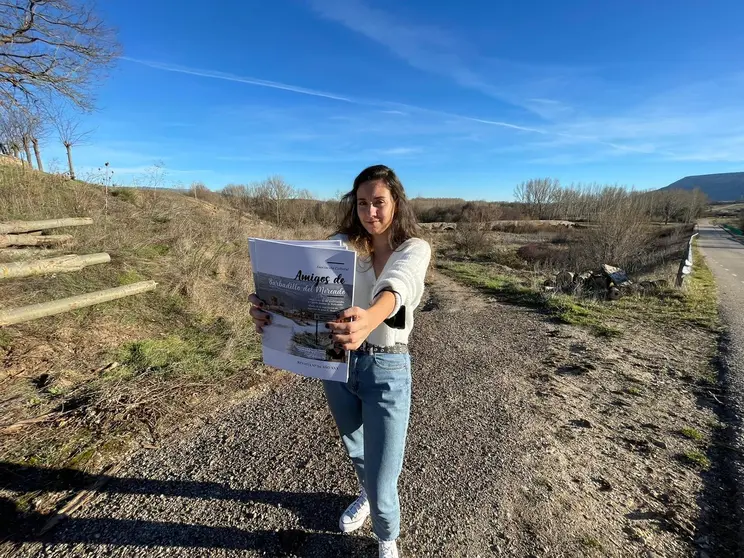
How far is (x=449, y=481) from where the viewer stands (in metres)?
2.59

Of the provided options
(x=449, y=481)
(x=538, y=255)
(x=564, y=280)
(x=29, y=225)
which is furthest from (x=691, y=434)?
(x=538, y=255)

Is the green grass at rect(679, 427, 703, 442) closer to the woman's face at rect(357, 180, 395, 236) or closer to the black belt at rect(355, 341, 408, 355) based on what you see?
the black belt at rect(355, 341, 408, 355)

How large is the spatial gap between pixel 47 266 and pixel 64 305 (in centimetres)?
73

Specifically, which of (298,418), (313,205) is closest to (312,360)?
(298,418)

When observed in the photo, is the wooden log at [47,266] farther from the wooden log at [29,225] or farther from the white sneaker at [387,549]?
the white sneaker at [387,549]

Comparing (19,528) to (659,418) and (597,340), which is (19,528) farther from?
(597,340)

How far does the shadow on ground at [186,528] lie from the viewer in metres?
2.06

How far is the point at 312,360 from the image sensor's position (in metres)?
1.48

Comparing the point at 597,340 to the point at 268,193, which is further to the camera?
the point at 268,193

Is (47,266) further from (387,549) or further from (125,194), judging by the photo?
(125,194)

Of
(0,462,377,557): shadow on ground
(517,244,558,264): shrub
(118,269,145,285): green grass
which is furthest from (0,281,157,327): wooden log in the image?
(517,244,558,264): shrub

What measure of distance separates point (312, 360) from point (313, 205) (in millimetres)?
25077

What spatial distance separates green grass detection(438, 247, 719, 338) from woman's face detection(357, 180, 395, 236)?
5.97 metres

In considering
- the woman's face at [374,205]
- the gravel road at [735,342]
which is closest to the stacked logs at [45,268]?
the woman's face at [374,205]
